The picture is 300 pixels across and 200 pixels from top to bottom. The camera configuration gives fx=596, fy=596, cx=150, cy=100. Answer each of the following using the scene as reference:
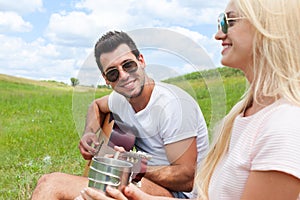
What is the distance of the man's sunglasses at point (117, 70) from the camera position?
2135 millimetres

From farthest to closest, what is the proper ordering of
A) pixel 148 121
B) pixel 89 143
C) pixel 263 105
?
pixel 89 143, pixel 148 121, pixel 263 105

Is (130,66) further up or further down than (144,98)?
further up

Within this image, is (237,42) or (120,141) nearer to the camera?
(237,42)

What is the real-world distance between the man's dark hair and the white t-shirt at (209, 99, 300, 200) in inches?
20.8

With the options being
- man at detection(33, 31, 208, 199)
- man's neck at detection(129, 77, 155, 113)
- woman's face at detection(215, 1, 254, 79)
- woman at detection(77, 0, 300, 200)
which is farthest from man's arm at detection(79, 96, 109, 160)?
woman's face at detection(215, 1, 254, 79)

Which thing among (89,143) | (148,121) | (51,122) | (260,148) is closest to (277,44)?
(260,148)

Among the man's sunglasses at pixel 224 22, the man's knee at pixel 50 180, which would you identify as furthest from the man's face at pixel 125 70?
the man's knee at pixel 50 180

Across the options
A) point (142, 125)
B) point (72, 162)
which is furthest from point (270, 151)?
point (72, 162)

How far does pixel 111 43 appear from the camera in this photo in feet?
7.32

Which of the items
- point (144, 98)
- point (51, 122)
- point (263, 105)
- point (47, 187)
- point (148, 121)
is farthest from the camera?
point (51, 122)

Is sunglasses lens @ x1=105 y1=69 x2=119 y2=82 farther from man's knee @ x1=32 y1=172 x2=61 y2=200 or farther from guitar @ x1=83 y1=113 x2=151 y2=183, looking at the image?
man's knee @ x1=32 y1=172 x2=61 y2=200

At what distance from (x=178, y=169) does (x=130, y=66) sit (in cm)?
61

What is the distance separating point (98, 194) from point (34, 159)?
15.8 feet

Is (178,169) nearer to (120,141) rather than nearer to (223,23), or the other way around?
(120,141)
